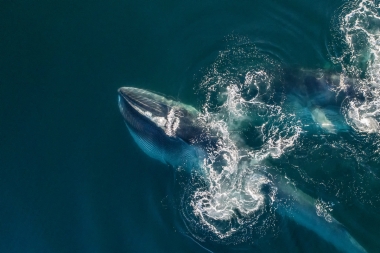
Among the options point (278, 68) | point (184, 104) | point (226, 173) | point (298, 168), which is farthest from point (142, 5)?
point (298, 168)

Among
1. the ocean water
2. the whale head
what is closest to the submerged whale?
the whale head

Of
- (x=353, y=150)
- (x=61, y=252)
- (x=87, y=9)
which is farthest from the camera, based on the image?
(x=87, y=9)

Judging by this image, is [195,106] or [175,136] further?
[195,106]

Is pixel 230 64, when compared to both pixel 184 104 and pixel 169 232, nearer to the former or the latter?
pixel 184 104

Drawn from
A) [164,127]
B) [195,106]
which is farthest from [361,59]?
[164,127]

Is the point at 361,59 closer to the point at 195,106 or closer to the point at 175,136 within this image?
the point at 195,106

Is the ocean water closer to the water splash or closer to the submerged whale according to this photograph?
the water splash

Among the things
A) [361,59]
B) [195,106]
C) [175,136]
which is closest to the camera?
[175,136]
